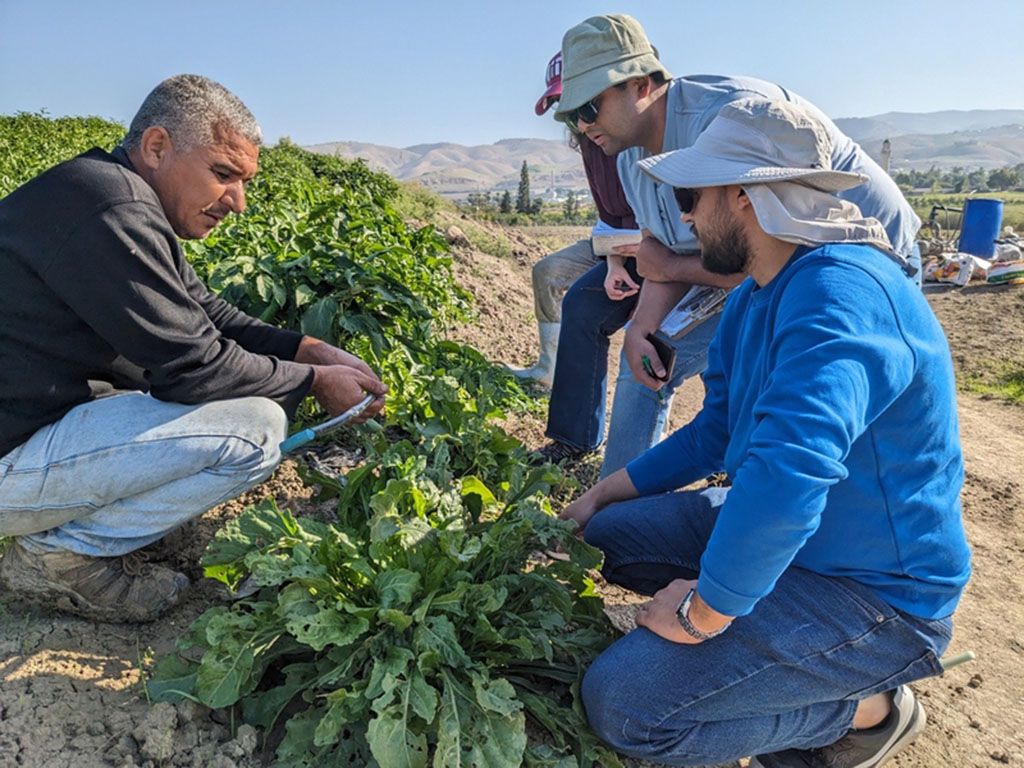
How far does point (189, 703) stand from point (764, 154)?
2052 millimetres

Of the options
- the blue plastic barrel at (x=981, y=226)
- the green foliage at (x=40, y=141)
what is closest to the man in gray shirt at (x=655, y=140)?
the green foliage at (x=40, y=141)

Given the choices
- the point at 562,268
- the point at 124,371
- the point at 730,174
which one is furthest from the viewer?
the point at 562,268

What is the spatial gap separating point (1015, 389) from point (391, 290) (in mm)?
5151

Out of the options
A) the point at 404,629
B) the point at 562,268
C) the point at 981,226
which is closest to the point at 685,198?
the point at 404,629

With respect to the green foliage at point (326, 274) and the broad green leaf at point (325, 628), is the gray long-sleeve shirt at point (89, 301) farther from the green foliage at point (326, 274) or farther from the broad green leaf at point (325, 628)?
the green foliage at point (326, 274)

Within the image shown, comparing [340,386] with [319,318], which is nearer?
[340,386]

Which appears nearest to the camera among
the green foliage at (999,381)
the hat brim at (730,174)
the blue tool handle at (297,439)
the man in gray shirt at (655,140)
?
the hat brim at (730,174)

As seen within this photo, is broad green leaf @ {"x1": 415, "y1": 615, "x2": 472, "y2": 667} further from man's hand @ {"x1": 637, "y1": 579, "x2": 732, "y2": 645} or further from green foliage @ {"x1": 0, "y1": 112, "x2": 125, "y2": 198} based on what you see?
green foliage @ {"x1": 0, "y1": 112, "x2": 125, "y2": 198}

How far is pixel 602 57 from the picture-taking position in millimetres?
2824

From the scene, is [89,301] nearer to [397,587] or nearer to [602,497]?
[397,587]

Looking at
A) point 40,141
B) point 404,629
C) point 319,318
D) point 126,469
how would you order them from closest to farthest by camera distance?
point 404,629 → point 126,469 → point 319,318 → point 40,141

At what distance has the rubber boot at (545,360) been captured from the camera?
5.12 m

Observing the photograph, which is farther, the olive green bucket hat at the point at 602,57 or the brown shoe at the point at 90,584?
the olive green bucket hat at the point at 602,57

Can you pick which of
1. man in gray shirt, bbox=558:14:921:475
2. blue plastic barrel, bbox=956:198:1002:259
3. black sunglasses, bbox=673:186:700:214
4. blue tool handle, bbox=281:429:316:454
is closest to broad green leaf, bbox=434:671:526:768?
blue tool handle, bbox=281:429:316:454
